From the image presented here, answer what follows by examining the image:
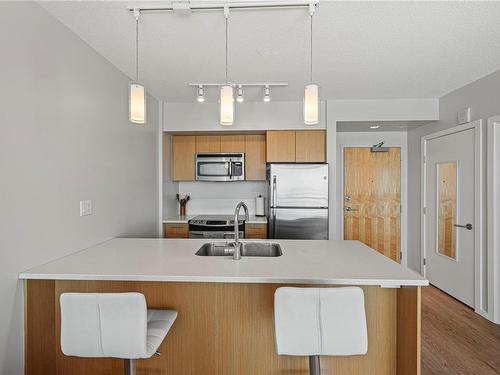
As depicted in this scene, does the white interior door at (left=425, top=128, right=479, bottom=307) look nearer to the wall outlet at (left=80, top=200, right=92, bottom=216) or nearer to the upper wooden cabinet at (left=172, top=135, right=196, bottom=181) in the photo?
the upper wooden cabinet at (left=172, top=135, right=196, bottom=181)

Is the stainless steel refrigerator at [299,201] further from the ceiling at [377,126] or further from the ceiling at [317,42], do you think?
the ceiling at [317,42]

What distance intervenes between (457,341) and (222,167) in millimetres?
3102

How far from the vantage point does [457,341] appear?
8.38 feet

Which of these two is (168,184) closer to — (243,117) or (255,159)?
(255,159)

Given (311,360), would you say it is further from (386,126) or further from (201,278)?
(386,126)

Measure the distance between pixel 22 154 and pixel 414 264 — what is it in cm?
475

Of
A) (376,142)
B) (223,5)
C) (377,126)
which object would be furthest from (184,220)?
(376,142)

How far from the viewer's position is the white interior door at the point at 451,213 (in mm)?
3197

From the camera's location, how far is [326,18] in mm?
1919

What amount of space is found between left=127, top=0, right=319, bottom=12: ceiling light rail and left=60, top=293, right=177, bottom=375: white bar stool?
163 cm

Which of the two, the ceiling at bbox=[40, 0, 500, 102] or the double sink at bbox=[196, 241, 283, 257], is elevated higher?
the ceiling at bbox=[40, 0, 500, 102]

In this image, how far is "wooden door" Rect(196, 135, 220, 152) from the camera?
4.21 m

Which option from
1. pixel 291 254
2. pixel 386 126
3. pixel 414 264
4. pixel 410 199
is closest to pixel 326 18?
pixel 291 254

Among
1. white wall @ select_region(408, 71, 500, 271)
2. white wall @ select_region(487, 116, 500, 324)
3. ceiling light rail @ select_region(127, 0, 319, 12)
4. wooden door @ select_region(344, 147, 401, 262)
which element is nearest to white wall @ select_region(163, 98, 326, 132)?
wooden door @ select_region(344, 147, 401, 262)
